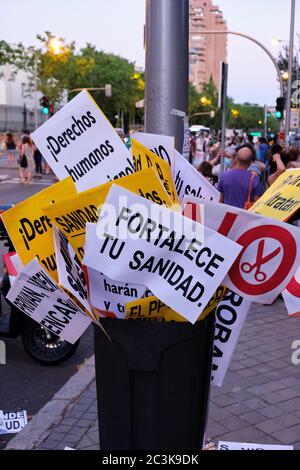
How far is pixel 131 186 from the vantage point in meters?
2.14

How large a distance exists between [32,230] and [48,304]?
0.32m

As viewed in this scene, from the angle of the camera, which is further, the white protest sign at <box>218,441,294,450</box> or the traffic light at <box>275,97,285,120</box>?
the traffic light at <box>275,97,285,120</box>

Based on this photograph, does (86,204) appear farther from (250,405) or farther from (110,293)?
(250,405)

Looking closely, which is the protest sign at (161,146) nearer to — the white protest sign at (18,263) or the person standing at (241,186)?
the white protest sign at (18,263)

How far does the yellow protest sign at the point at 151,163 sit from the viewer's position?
2506mm

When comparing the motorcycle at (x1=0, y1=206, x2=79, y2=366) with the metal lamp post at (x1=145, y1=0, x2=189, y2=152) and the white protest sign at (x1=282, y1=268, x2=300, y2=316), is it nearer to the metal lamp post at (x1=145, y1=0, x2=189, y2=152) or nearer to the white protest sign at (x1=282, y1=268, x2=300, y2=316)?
the metal lamp post at (x1=145, y1=0, x2=189, y2=152)

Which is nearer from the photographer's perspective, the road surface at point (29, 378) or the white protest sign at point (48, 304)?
the white protest sign at point (48, 304)

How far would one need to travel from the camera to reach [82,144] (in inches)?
96.2

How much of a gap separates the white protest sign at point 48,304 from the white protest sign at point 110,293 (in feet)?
0.84

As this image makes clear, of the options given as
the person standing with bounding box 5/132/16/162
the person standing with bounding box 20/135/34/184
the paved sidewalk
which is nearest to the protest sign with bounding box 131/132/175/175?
the paved sidewalk

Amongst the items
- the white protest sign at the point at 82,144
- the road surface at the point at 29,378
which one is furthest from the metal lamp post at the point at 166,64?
the road surface at the point at 29,378

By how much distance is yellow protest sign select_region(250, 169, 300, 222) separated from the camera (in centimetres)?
246

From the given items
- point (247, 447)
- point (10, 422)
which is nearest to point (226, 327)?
point (247, 447)

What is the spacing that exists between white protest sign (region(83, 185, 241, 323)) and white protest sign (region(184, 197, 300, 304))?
13cm
